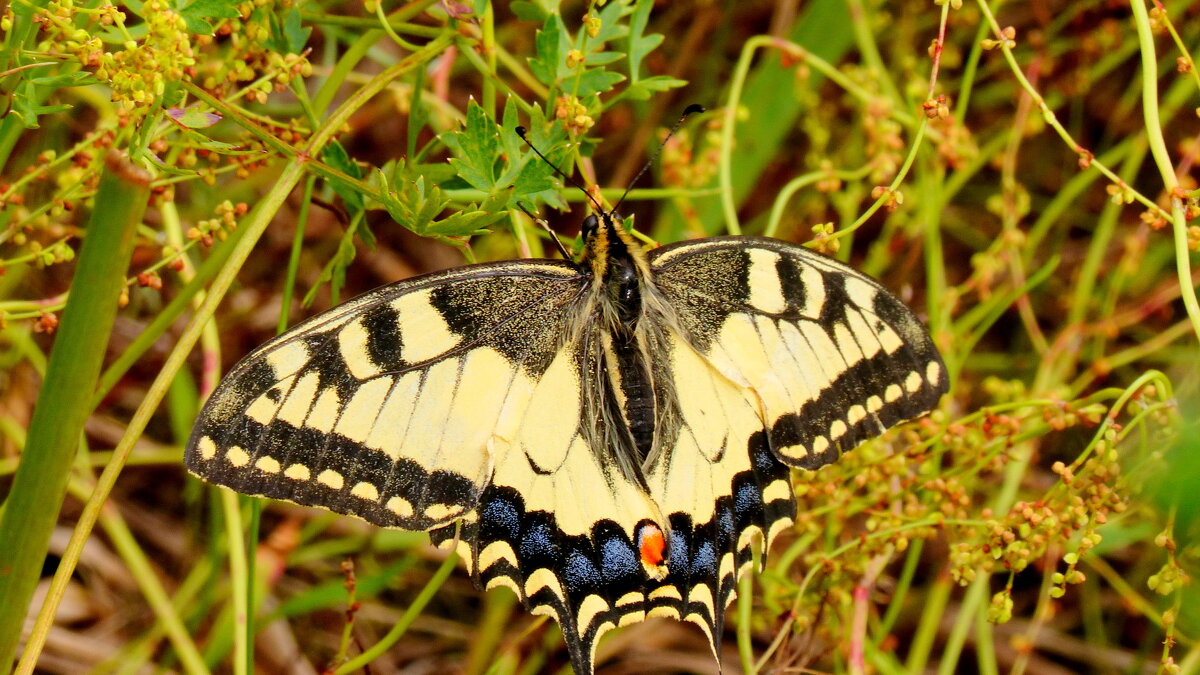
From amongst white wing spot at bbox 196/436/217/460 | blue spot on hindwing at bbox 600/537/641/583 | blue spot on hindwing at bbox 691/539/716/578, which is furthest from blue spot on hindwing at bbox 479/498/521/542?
white wing spot at bbox 196/436/217/460

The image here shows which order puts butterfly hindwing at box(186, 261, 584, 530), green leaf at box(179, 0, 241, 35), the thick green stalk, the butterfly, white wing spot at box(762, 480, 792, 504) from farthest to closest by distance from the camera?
white wing spot at box(762, 480, 792, 504) → the butterfly → butterfly hindwing at box(186, 261, 584, 530) → green leaf at box(179, 0, 241, 35) → the thick green stalk

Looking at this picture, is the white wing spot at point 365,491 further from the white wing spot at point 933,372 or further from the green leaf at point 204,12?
the white wing spot at point 933,372

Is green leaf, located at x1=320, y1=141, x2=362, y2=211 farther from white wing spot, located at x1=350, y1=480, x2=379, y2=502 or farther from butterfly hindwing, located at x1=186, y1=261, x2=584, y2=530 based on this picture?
white wing spot, located at x1=350, y1=480, x2=379, y2=502

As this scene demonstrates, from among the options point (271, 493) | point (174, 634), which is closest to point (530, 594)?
point (271, 493)

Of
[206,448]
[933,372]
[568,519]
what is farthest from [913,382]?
[206,448]

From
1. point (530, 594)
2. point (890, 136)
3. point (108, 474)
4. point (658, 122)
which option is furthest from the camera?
point (658, 122)

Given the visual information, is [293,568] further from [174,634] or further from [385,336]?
[385,336]
